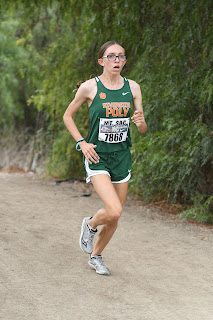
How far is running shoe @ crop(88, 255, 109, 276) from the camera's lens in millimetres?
5301

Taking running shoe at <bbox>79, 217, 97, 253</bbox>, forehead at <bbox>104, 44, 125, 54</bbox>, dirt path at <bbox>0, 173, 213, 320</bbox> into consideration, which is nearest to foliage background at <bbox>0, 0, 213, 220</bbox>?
dirt path at <bbox>0, 173, 213, 320</bbox>

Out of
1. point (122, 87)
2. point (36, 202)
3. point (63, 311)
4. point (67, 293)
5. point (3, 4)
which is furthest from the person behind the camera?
point (3, 4)

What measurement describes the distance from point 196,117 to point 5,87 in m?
13.9

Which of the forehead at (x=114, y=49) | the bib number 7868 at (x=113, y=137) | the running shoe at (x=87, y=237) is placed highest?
the forehead at (x=114, y=49)

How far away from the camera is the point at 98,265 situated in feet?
17.5

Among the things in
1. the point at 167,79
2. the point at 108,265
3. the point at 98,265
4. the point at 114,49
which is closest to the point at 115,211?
the point at 98,265

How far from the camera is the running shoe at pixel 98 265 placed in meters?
5.30

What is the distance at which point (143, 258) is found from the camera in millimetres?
6215

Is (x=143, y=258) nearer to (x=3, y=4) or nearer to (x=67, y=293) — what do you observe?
(x=67, y=293)

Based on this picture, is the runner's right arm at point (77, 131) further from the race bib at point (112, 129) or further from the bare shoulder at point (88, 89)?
the race bib at point (112, 129)

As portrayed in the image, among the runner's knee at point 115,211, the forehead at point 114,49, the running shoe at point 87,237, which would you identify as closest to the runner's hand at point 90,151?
the runner's knee at point 115,211

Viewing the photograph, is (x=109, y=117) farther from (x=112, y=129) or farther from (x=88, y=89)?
(x=88, y=89)

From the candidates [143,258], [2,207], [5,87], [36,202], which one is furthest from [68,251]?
[5,87]

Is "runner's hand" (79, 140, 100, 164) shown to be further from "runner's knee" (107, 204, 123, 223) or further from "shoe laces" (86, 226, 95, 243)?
"shoe laces" (86, 226, 95, 243)
